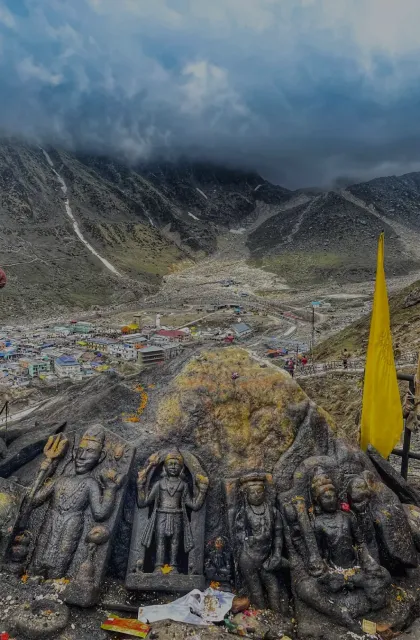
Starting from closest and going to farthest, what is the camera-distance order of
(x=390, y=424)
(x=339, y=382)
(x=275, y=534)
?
(x=275, y=534), (x=390, y=424), (x=339, y=382)

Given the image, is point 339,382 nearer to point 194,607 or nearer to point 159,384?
point 159,384

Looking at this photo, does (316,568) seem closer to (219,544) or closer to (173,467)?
(219,544)

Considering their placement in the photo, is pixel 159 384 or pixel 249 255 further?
pixel 249 255

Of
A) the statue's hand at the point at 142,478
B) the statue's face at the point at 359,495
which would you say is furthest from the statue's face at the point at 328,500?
the statue's hand at the point at 142,478

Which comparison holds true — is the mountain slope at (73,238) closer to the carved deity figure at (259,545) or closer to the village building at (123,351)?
the village building at (123,351)

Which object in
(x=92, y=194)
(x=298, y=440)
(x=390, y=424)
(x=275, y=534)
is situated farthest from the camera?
(x=92, y=194)

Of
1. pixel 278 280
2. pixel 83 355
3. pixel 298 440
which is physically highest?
pixel 278 280

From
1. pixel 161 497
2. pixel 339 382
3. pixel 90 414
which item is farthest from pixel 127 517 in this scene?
pixel 339 382
